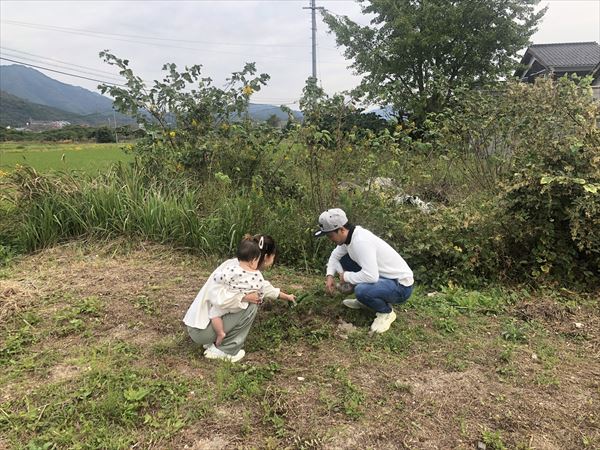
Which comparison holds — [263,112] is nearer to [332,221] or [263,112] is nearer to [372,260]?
[332,221]

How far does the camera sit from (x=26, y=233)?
465cm

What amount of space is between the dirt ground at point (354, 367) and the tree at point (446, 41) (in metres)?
11.3

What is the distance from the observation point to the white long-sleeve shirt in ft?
9.37

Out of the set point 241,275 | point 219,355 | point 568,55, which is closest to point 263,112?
point 241,275

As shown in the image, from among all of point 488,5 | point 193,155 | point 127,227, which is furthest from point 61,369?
point 488,5

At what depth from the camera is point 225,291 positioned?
2574 mm

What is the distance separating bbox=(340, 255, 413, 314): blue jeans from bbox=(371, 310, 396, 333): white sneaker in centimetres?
4

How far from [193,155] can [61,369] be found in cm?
327

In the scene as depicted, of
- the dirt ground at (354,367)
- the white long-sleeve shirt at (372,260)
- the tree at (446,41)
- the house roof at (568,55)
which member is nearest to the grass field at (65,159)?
the dirt ground at (354,367)

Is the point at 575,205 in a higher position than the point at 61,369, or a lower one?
higher

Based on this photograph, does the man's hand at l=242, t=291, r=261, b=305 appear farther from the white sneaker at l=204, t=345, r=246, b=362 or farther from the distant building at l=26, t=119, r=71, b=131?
the distant building at l=26, t=119, r=71, b=131

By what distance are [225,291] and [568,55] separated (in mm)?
22946

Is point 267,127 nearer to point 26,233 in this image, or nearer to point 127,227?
point 127,227

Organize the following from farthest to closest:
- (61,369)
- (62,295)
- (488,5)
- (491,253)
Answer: (488,5) → (491,253) → (62,295) → (61,369)
